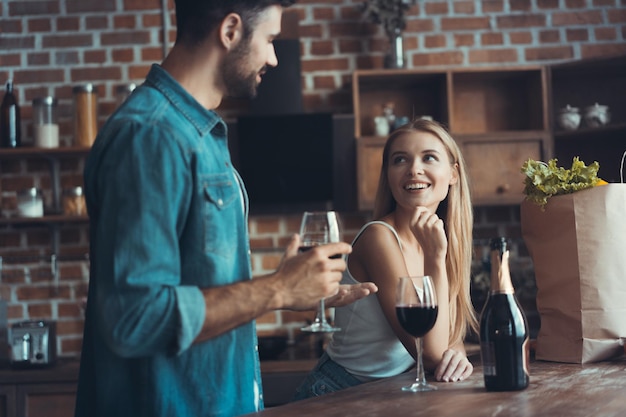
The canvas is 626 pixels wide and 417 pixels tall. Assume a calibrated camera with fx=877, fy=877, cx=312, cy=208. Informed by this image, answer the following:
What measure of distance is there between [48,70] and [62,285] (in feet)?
3.38

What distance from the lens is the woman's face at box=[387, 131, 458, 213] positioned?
231cm

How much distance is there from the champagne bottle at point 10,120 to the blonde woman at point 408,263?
2180 millimetres

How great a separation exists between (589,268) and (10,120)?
9.54 ft

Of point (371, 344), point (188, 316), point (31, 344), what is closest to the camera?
point (188, 316)

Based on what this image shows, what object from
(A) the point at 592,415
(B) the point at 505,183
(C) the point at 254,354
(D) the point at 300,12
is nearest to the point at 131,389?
(C) the point at 254,354

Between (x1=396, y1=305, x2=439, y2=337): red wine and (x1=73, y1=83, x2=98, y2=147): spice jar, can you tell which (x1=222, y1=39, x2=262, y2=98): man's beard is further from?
(x1=73, y1=83, x2=98, y2=147): spice jar

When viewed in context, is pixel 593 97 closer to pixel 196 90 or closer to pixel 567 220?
pixel 567 220

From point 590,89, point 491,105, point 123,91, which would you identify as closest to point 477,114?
point 491,105

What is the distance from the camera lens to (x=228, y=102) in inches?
164

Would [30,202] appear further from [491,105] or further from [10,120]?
[491,105]

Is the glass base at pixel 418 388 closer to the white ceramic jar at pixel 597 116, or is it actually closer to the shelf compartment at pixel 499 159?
the shelf compartment at pixel 499 159

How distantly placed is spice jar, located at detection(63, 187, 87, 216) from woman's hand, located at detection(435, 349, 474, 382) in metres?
Result: 2.47

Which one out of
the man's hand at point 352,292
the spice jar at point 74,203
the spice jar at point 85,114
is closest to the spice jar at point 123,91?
the spice jar at point 85,114

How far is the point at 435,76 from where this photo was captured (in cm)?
400
